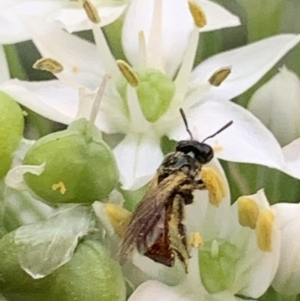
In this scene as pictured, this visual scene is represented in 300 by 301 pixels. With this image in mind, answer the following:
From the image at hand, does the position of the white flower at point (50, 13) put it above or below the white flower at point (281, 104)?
above

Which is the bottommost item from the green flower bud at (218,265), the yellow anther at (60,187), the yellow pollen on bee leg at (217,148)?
the green flower bud at (218,265)

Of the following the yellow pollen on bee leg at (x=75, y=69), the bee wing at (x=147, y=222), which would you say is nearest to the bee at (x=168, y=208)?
the bee wing at (x=147, y=222)

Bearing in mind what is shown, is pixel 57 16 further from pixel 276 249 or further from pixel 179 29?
pixel 276 249

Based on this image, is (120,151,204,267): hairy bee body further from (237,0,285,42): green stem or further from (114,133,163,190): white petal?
(237,0,285,42): green stem

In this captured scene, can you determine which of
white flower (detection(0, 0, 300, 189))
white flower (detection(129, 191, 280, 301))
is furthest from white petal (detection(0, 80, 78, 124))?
white flower (detection(129, 191, 280, 301))

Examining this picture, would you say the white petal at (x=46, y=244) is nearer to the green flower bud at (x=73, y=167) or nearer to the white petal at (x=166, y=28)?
the green flower bud at (x=73, y=167)

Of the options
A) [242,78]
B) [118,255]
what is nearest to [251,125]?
[242,78]
